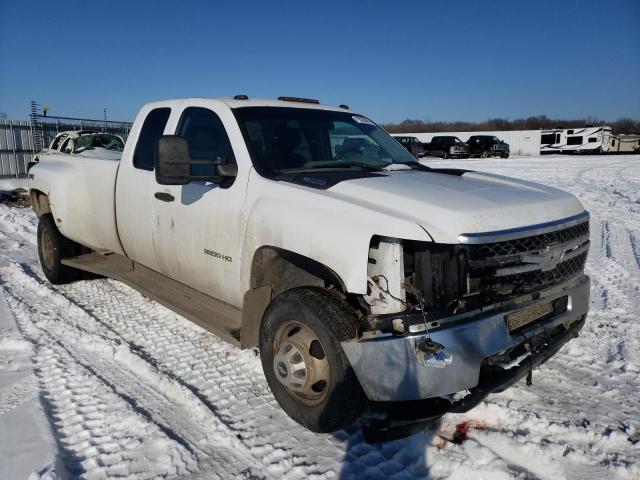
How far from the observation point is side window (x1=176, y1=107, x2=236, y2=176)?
3788 mm

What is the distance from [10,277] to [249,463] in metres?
5.15

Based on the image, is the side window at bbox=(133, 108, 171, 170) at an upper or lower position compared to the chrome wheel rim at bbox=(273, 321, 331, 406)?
upper

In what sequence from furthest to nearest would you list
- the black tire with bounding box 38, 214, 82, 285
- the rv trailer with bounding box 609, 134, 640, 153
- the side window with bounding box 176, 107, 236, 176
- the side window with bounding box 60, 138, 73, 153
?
the rv trailer with bounding box 609, 134, 640, 153
the side window with bounding box 60, 138, 73, 153
the black tire with bounding box 38, 214, 82, 285
the side window with bounding box 176, 107, 236, 176

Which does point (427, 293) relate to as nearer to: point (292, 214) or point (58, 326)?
point (292, 214)

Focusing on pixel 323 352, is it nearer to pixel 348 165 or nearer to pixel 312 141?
pixel 348 165

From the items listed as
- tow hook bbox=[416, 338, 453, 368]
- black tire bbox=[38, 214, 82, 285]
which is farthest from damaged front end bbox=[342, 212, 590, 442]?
black tire bbox=[38, 214, 82, 285]

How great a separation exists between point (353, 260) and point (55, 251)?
467 cm

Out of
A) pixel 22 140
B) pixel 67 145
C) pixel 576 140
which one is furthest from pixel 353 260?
pixel 576 140

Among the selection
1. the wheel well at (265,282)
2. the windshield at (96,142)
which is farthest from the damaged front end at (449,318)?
the windshield at (96,142)

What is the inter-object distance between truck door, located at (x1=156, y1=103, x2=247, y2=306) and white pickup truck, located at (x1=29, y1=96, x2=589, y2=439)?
0.01 m

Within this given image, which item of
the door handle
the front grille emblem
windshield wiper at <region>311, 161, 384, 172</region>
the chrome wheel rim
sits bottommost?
the chrome wheel rim

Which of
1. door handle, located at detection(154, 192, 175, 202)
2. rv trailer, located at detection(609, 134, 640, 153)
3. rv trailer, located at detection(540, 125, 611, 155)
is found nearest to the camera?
door handle, located at detection(154, 192, 175, 202)

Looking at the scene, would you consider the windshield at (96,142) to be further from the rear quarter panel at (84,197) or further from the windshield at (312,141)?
the windshield at (312,141)

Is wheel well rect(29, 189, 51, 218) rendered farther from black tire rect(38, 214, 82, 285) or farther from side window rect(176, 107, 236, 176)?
side window rect(176, 107, 236, 176)
